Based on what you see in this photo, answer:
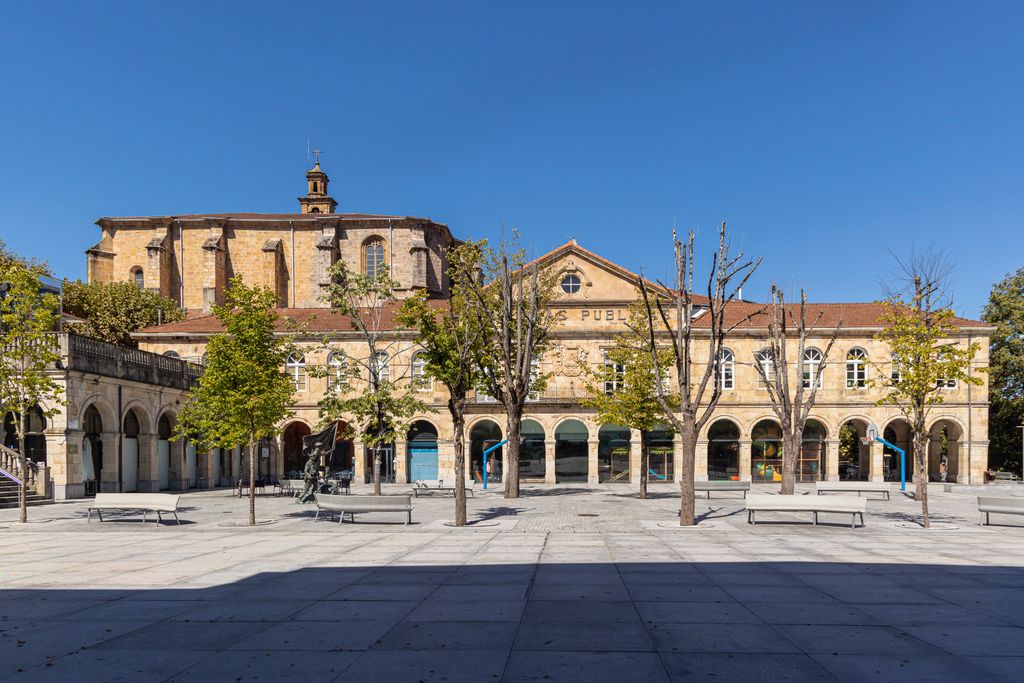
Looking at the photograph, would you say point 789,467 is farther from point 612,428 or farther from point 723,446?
point 612,428

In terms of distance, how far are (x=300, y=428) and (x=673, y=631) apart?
4293 centimetres

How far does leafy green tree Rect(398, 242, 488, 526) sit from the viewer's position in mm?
21228

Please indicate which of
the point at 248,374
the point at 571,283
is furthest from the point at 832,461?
the point at 248,374

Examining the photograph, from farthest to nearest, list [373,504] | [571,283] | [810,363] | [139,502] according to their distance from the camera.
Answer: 1. [571,283]
2. [810,363]
3. [139,502]
4. [373,504]

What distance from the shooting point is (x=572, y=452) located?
45.9m

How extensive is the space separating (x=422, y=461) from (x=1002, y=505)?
104 ft

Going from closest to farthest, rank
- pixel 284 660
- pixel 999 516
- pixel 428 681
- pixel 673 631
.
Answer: pixel 428 681, pixel 284 660, pixel 673 631, pixel 999 516

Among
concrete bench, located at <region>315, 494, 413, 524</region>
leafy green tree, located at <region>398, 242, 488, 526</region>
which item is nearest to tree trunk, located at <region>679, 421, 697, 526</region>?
leafy green tree, located at <region>398, 242, 488, 526</region>

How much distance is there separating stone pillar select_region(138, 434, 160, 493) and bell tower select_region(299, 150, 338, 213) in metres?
46.5

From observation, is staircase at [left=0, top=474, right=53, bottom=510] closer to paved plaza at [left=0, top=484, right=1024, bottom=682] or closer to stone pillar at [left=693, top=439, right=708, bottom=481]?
paved plaza at [left=0, top=484, right=1024, bottom=682]

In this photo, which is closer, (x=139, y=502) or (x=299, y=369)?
(x=139, y=502)

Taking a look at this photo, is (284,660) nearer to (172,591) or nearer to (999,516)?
(172,591)

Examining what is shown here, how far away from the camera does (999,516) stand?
78.0 feet

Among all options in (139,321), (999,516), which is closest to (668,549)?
(999,516)
